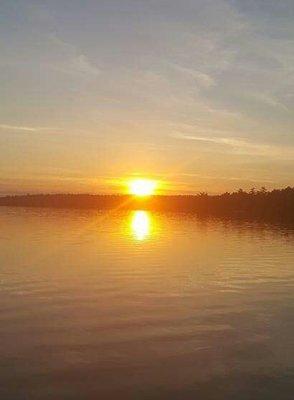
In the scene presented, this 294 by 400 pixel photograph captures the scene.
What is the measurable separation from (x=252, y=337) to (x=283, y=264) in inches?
1190

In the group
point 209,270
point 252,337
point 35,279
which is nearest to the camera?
point 252,337

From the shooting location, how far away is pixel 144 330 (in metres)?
25.7

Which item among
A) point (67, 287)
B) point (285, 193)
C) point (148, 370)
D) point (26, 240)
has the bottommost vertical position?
point (148, 370)

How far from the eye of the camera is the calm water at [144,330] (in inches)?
733

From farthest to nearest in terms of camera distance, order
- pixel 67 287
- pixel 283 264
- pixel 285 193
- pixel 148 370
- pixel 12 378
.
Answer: pixel 285 193 < pixel 283 264 < pixel 67 287 < pixel 148 370 < pixel 12 378

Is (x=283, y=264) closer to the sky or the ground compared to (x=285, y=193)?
closer to the ground

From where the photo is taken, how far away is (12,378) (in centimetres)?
1877

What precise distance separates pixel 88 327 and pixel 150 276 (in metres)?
17.7

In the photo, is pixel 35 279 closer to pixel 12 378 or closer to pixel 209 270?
pixel 209 270

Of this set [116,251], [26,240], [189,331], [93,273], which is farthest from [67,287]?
[26,240]

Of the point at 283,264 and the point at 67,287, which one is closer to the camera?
the point at 67,287

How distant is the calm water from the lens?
18.6 metres

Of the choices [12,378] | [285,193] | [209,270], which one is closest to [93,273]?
[209,270]

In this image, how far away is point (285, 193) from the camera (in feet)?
650
